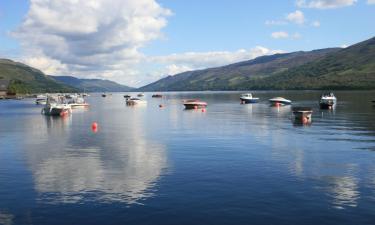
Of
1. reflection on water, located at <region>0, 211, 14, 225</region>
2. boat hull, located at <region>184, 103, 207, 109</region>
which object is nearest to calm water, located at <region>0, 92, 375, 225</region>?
reflection on water, located at <region>0, 211, 14, 225</region>

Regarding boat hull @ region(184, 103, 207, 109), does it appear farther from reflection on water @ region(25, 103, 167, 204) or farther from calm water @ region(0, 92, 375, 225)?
calm water @ region(0, 92, 375, 225)

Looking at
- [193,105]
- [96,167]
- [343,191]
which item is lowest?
[343,191]

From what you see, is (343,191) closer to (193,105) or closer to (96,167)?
(96,167)

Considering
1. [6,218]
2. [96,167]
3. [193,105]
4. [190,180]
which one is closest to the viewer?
[6,218]

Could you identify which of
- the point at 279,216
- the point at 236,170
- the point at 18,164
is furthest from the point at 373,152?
the point at 18,164

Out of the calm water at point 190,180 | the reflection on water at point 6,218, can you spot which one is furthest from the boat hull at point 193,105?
the reflection on water at point 6,218

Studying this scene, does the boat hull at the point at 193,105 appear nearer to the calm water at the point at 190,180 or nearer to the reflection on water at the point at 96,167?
the reflection on water at the point at 96,167

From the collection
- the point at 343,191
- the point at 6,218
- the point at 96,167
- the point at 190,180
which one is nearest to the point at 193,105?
the point at 96,167

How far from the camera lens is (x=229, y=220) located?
971 inches

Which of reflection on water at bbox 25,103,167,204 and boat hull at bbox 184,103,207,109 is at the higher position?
boat hull at bbox 184,103,207,109

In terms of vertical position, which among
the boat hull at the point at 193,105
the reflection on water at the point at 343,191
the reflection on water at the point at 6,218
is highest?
the boat hull at the point at 193,105

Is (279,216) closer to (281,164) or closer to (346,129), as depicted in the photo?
(281,164)

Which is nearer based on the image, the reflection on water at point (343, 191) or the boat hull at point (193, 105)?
the reflection on water at point (343, 191)

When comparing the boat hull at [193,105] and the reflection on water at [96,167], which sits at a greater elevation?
the boat hull at [193,105]
